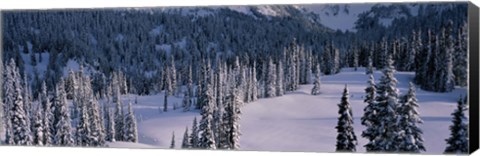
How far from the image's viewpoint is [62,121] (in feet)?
76.7

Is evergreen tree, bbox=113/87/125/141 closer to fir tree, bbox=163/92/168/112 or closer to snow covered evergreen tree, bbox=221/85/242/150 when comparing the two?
fir tree, bbox=163/92/168/112

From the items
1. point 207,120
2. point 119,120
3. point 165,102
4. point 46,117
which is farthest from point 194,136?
point 46,117

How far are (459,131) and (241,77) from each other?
18.5 feet

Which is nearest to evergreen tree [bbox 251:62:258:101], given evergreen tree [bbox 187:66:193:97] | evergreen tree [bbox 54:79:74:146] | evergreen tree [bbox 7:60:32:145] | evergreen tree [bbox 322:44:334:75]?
evergreen tree [bbox 187:66:193:97]

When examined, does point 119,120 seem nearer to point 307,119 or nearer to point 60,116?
point 60,116

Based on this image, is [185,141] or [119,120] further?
[119,120]

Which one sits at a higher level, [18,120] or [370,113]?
[370,113]

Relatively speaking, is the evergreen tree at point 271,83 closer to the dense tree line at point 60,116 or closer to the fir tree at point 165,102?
the fir tree at point 165,102

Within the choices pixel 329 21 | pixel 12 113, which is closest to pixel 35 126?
pixel 12 113

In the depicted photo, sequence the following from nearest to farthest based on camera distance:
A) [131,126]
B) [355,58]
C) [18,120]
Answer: [355,58], [131,126], [18,120]

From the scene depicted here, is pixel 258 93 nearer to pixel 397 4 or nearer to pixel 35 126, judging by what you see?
pixel 397 4

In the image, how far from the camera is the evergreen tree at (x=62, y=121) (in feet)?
76.4

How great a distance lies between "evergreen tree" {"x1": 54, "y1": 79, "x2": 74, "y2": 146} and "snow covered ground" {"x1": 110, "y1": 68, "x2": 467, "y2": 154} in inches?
108

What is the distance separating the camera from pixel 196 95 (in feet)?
72.7
